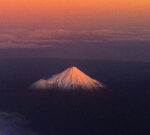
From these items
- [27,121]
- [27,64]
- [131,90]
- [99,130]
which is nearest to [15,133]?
[27,121]

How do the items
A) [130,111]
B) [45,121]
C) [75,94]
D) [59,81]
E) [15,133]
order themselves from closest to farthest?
[15,133] < [45,121] < [130,111] < [75,94] < [59,81]

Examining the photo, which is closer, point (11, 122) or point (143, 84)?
point (11, 122)

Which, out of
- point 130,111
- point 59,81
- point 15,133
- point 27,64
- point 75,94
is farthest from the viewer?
point 27,64

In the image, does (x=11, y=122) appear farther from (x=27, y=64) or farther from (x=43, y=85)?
(x=27, y=64)

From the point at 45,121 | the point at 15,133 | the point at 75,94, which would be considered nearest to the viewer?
the point at 15,133

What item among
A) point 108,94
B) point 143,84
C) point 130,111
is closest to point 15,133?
point 130,111

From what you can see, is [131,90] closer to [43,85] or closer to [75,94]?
[75,94]
